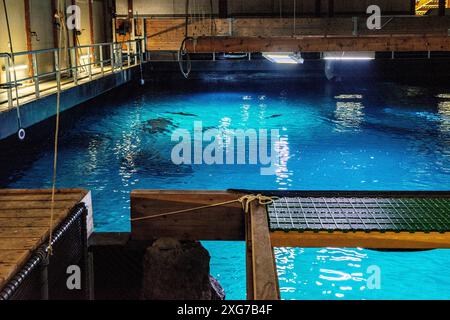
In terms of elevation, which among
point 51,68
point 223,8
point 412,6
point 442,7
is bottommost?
point 51,68

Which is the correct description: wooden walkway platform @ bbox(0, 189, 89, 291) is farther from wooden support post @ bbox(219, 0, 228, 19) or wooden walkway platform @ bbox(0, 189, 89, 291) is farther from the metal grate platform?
wooden support post @ bbox(219, 0, 228, 19)

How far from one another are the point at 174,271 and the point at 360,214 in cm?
155

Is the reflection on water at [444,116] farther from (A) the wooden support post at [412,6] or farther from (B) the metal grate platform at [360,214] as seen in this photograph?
(B) the metal grate platform at [360,214]

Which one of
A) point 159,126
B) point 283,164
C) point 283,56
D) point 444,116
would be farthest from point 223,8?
point 283,56

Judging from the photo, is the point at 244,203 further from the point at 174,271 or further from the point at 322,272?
the point at 322,272

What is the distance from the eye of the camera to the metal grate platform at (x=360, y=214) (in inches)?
149

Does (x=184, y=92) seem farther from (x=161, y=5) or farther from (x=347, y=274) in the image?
(x=347, y=274)

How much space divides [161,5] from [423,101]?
43.9 feet

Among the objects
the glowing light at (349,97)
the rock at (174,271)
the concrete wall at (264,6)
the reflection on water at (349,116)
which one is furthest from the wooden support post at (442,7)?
the rock at (174,271)

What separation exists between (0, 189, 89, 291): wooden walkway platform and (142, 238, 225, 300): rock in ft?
2.61

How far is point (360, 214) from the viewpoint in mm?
4102

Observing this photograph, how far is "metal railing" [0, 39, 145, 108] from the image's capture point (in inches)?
388

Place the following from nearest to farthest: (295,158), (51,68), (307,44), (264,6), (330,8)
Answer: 1. (307,44)
2. (295,158)
3. (51,68)
4. (330,8)
5. (264,6)
